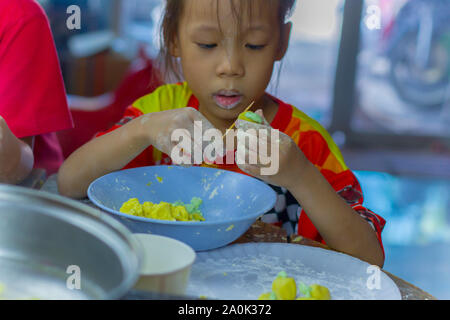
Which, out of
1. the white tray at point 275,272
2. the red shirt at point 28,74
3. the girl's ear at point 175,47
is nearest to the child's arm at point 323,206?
the white tray at point 275,272

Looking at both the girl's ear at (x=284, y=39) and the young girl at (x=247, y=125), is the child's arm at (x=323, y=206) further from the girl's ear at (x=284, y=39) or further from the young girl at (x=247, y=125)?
the girl's ear at (x=284, y=39)

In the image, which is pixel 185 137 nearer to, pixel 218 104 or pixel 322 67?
pixel 218 104

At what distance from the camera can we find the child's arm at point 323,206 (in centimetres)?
99

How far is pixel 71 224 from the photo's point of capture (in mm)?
624

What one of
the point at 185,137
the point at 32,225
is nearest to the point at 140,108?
the point at 185,137

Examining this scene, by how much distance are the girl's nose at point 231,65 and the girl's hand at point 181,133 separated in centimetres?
17

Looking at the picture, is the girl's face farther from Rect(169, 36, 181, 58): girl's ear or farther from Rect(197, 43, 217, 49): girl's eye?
Rect(169, 36, 181, 58): girl's ear

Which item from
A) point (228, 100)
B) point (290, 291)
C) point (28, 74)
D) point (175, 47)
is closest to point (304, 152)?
point (228, 100)

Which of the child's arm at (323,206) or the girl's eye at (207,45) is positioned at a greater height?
the girl's eye at (207,45)

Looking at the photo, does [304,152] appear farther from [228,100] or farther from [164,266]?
[164,266]

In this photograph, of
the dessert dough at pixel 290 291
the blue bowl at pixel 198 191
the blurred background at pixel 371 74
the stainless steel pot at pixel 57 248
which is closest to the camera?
the stainless steel pot at pixel 57 248

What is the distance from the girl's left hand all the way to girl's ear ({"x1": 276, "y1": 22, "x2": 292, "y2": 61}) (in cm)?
40

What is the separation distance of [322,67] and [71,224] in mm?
5639

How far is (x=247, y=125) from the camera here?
942 millimetres
